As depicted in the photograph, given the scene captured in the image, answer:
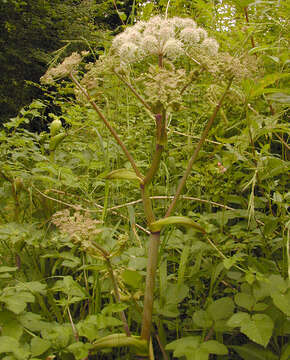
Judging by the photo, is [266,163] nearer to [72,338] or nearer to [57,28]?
[72,338]

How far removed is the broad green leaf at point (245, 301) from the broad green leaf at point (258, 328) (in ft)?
0.11

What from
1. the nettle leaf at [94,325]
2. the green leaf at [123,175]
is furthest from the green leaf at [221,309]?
the green leaf at [123,175]

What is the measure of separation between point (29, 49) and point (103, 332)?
599 cm

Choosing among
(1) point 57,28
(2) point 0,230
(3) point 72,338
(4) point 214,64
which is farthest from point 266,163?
(1) point 57,28

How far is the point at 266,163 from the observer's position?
970mm

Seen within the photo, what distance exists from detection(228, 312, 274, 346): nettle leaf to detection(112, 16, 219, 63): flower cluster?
1.90 ft

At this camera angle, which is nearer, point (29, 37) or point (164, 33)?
point (164, 33)

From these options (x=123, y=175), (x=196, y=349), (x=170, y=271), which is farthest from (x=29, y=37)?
(x=196, y=349)

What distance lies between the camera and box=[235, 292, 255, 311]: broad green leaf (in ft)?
2.44

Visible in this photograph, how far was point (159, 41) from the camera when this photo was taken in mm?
734

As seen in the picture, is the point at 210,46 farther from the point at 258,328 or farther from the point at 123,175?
the point at 258,328

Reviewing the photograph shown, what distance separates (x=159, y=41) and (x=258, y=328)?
2.09ft

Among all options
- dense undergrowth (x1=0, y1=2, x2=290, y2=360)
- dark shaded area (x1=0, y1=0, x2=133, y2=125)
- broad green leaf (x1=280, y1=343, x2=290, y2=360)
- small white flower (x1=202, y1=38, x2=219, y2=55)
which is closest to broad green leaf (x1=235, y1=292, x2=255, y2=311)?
dense undergrowth (x1=0, y1=2, x2=290, y2=360)

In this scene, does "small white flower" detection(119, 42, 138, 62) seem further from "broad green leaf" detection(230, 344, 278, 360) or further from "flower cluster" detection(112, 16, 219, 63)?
"broad green leaf" detection(230, 344, 278, 360)
